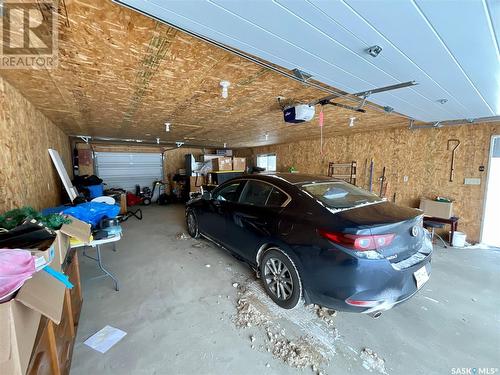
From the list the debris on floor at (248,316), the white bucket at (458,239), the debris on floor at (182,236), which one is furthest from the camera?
the debris on floor at (182,236)

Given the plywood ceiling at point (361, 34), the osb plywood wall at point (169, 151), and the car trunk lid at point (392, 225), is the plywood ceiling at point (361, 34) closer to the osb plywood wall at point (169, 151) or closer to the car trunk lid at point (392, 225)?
the car trunk lid at point (392, 225)

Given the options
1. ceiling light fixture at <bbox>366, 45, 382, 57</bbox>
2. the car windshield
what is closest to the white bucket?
the car windshield

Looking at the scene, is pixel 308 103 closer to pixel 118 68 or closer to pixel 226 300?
pixel 118 68

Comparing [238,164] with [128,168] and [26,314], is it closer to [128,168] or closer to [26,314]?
[128,168]

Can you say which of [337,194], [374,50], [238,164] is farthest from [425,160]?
[238,164]

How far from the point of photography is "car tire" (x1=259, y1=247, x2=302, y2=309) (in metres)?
1.91

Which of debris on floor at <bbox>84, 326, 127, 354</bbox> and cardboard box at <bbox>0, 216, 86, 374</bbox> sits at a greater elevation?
cardboard box at <bbox>0, 216, 86, 374</bbox>

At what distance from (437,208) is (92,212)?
5.72m

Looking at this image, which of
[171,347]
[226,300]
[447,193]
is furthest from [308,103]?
[447,193]

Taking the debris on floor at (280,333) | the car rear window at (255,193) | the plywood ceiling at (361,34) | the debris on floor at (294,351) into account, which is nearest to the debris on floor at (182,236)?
the car rear window at (255,193)

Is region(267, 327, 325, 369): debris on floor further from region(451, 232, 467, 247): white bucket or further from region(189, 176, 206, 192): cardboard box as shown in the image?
region(189, 176, 206, 192): cardboard box

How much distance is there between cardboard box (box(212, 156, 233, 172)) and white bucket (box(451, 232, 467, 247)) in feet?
19.4

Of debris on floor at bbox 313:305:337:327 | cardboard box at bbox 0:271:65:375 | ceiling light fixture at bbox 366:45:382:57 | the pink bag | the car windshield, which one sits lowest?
debris on floor at bbox 313:305:337:327

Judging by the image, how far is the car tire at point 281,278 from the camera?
191 cm
